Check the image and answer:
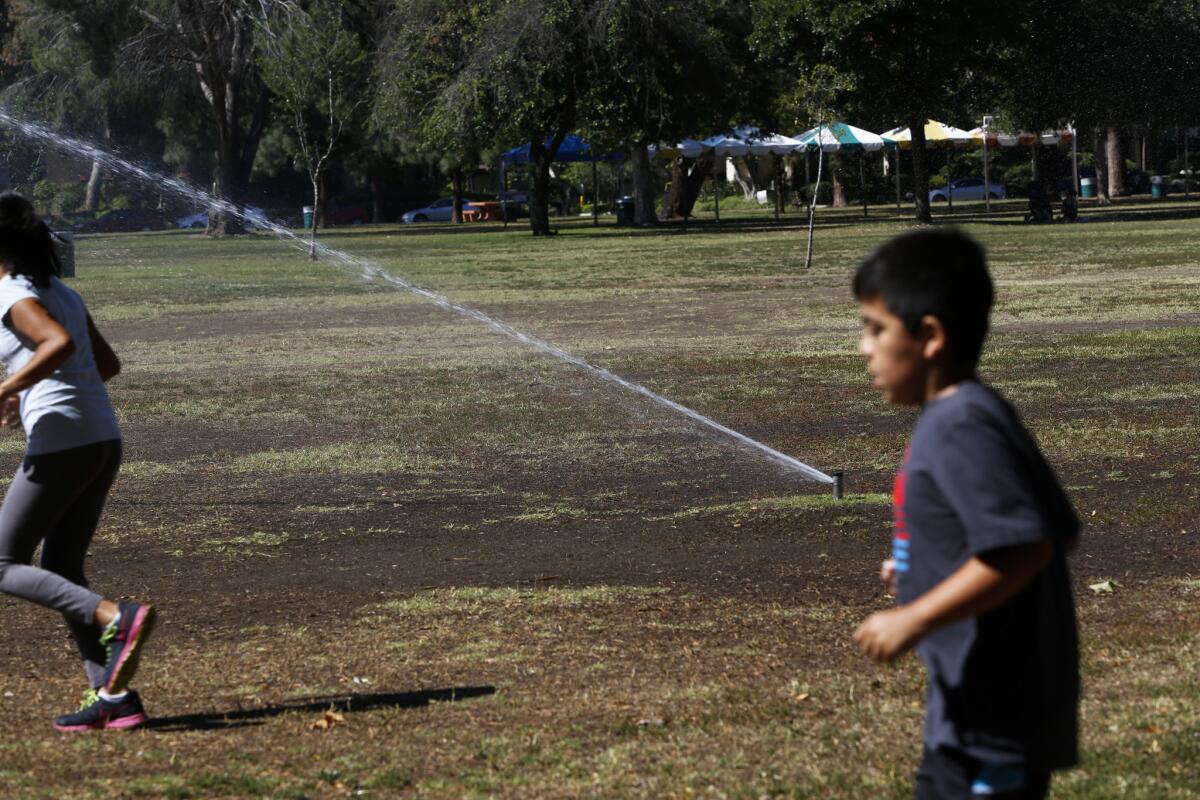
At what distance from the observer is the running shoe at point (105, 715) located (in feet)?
17.7

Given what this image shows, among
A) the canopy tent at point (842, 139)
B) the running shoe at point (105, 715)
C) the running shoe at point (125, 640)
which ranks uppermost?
the canopy tent at point (842, 139)

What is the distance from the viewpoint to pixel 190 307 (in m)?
27.2

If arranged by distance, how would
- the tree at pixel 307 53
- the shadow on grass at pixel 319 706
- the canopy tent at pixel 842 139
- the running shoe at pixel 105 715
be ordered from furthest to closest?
the tree at pixel 307 53 → the canopy tent at pixel 842 139 → the shadow on grass at pixel 319 706 → the running shoe at pixel 105 715

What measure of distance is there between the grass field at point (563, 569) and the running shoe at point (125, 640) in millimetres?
201

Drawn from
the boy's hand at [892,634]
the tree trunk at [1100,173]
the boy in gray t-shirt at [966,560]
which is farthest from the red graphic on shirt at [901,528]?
the tree trunk at [1100,173]

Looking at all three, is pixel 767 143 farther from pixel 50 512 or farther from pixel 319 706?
pixel 50 512

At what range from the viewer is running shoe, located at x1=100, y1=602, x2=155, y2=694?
5.30 m

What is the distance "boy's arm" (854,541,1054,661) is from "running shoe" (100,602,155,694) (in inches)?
125

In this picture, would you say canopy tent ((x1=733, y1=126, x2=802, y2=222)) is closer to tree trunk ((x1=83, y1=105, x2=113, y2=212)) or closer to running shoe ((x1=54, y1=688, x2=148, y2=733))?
tree trunk ((x1=83, y1=105, x2=113, y2=212))

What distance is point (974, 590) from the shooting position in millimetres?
2732

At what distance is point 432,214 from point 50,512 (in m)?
76.4

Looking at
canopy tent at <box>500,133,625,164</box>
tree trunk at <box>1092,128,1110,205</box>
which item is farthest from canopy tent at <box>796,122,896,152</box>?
tree trunk at <box>1092,128,1110,205</box>

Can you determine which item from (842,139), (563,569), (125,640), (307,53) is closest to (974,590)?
(125,640)

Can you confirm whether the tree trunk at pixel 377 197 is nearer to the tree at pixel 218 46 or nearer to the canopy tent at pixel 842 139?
the tree at pixel 218 46
